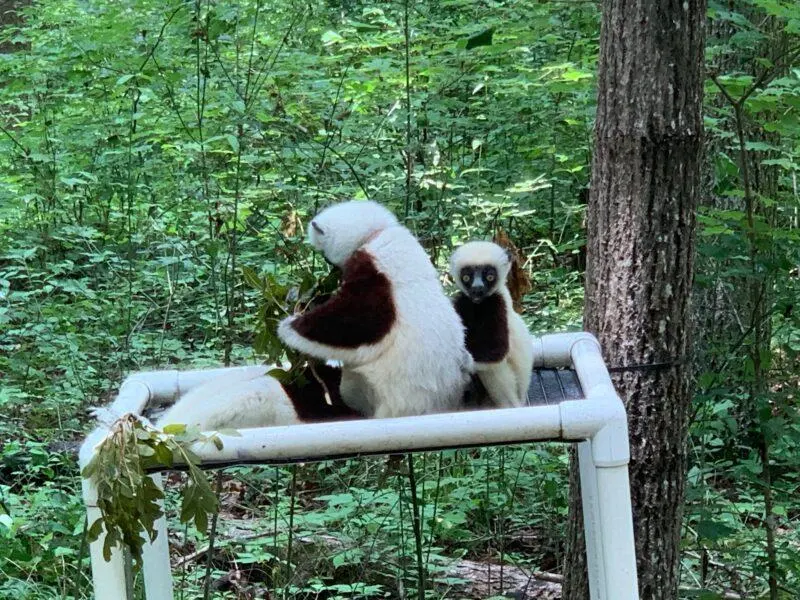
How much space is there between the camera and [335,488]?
204 inches

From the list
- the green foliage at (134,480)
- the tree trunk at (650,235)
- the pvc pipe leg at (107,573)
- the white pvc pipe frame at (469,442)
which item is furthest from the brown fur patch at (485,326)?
the pvc pipe leg at (107,573)

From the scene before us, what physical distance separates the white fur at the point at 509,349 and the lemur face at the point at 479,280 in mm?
14

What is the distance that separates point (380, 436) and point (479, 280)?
3.68 feet

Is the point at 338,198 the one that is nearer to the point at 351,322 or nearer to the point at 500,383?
the point at 500,383

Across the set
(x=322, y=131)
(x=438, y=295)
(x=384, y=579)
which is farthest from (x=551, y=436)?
(x=322, y=131)

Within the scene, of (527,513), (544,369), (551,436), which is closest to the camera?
(551,436)

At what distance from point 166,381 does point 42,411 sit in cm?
311

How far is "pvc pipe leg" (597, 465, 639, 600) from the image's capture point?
2.04 meters

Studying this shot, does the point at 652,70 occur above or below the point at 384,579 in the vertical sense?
above

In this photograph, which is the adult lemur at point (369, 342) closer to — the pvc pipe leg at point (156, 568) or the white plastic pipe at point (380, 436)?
the white plastic pipe at point (380, 436)

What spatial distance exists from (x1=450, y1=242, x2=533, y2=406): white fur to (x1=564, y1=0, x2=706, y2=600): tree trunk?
0.31m

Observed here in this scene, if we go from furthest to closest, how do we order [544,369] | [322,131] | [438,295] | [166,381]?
[322,131], [544,369], [166,381], [438,295]

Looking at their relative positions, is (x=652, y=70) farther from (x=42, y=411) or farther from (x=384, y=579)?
(x=42, y=411)

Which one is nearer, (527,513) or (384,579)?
(384,579)
